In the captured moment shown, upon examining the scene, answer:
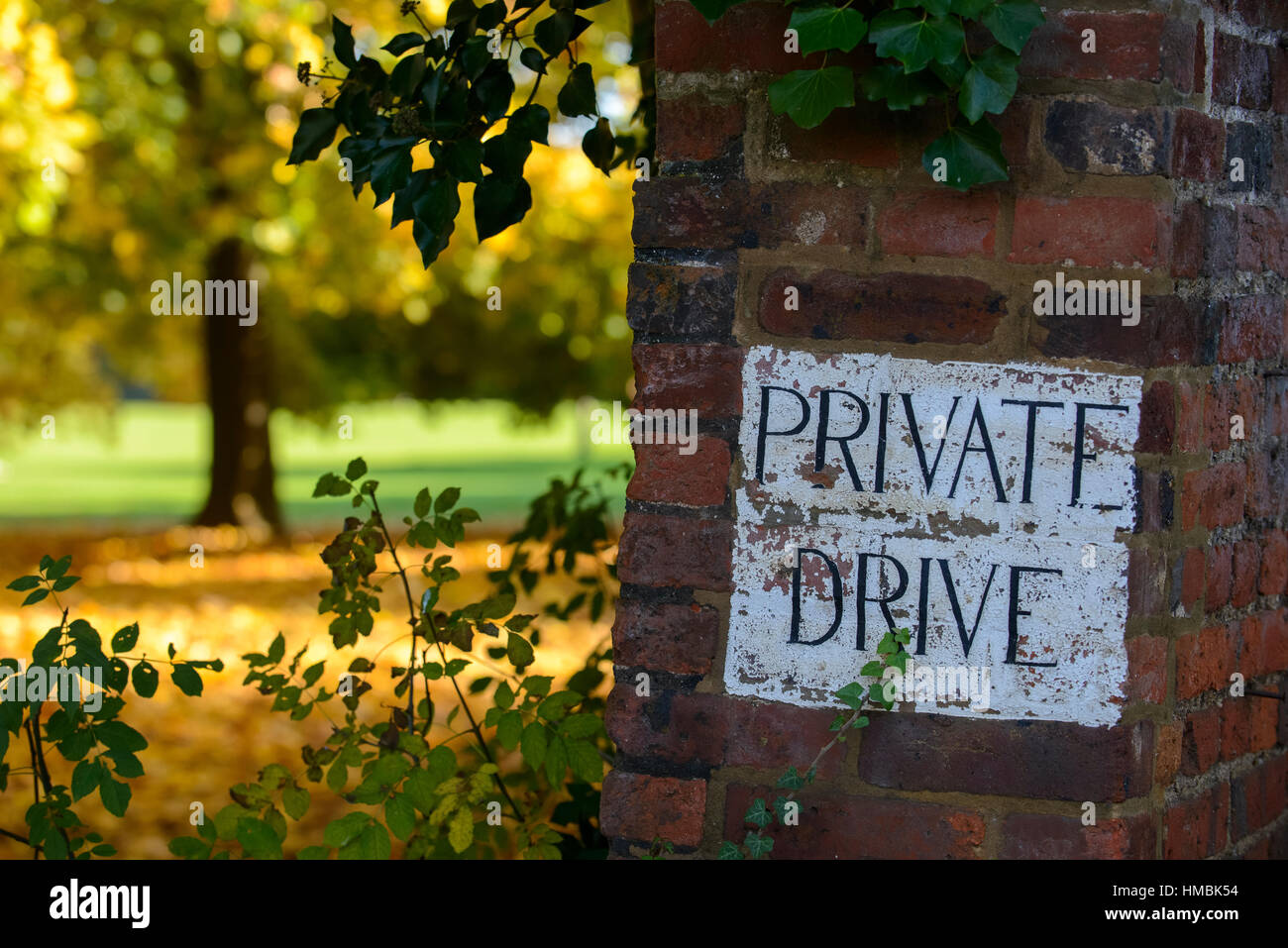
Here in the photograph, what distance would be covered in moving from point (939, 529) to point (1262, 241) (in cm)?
70

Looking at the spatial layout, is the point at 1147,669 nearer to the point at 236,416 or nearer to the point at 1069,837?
the point at 1069,837

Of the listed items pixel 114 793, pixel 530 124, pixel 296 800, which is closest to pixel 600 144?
pixel 530 124

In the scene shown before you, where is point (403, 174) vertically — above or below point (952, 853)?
above

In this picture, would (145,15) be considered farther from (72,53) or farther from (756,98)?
(756,98)

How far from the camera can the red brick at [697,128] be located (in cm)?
183

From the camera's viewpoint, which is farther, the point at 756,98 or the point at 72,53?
the point at 72,53

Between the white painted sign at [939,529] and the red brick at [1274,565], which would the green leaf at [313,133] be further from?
the red brick at [1274,565]

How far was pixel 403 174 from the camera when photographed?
80.3 inches

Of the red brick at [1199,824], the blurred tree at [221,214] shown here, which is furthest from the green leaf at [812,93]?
the blurred tree at [221,214]

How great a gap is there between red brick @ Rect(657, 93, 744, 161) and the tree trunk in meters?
10.5

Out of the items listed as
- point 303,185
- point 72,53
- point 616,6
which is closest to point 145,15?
point 72,53

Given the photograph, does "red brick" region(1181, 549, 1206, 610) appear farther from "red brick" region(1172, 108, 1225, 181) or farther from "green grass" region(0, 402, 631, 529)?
"green grass" region(0, 402, 631, 529)
